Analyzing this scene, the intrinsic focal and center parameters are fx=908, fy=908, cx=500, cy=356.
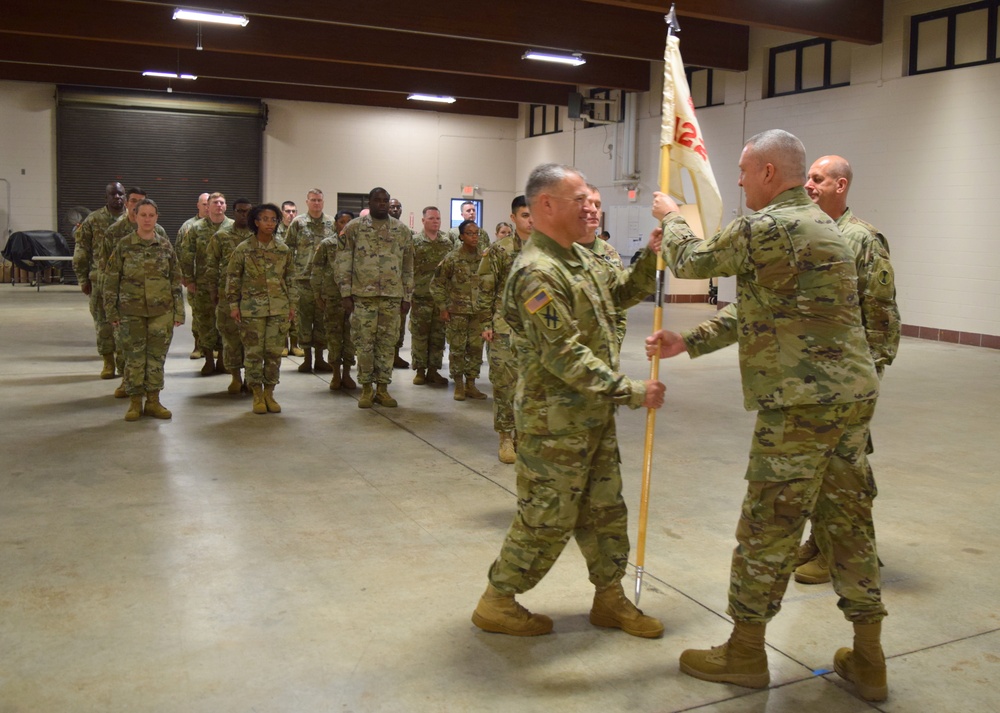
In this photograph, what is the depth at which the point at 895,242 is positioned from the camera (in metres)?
12.9

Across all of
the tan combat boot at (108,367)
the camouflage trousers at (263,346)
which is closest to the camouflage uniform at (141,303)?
the camouflage trousers at (263,346)

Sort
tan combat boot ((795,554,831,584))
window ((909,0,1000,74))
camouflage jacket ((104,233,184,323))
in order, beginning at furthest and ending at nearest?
window ((909,0,1000,74)) → camouflage jacket ((104,233,184,323)) → tan combat boot ((795,554,831,584))

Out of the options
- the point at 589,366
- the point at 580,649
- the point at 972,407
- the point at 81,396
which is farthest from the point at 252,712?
the point at 972,407

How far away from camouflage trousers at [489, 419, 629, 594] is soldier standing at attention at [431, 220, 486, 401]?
4805 millimetres

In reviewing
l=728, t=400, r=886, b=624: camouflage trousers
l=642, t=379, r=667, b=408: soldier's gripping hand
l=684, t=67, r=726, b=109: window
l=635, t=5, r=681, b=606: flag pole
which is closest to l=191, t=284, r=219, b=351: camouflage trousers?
l=635, t=5, r=681, b=606: flag pole

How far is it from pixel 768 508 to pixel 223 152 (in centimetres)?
2062

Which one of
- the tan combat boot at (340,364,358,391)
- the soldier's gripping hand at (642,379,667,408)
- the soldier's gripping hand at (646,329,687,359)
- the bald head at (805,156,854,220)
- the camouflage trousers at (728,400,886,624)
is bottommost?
the tan combat boot at (340,364,358,391)

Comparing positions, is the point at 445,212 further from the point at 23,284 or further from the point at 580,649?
the point at 580,649

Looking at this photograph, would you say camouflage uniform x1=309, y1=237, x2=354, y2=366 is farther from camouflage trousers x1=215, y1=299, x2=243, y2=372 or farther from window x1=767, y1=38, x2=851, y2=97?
window x1=767, y1=38, x2=851, y2=97

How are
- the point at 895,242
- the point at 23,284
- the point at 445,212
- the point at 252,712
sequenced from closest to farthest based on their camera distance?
the point at 252,712 → the point at 895,242 → the point at 23,284 → the point at 445,212

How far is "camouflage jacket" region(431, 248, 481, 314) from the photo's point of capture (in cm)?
810

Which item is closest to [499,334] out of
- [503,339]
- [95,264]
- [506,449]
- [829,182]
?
[503,339]

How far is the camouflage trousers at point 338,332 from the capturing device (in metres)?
8.35

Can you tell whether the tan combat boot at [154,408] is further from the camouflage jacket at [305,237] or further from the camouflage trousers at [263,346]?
the camouflage jacket at [305,237]
